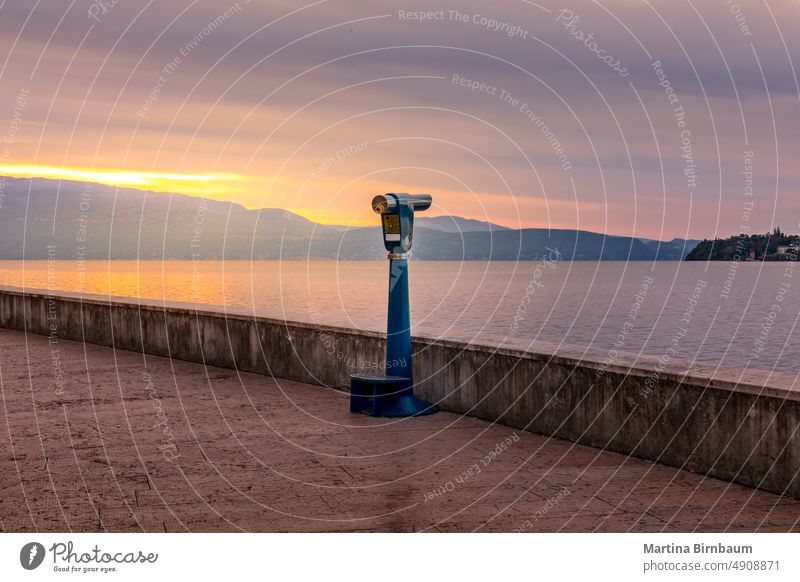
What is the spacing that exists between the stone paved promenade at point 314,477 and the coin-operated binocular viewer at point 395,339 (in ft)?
0.70

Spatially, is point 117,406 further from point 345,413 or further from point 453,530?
point 453,530

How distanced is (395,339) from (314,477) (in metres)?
2.48

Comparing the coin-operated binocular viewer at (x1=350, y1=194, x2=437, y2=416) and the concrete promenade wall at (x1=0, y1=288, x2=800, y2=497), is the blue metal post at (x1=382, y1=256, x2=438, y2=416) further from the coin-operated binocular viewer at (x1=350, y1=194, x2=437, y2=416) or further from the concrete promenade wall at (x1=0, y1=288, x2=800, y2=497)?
the concrete promenade wall at (x1=0, y1=288, x2=800, y2=497)

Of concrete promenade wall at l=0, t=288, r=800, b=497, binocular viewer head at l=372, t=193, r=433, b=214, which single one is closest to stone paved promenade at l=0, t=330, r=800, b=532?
concrete promenade wall at l=0, t=288, r=800, b=497

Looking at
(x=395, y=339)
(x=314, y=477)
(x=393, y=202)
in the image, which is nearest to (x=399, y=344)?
(x=395, y=339)

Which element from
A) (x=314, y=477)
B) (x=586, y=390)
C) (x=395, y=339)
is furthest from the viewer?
(x=395, y=339)

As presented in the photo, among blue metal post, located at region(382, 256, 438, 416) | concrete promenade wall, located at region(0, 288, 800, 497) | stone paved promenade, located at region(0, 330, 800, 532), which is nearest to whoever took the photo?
stone paved promenade, located at region(0, 330, 800, 532)

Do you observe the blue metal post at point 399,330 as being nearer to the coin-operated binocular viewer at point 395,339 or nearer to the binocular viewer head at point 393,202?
the coin-operated binocular viewer at point 395,339

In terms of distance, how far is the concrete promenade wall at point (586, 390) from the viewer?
588cm

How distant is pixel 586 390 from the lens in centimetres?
718

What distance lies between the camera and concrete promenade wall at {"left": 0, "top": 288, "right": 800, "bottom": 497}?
5879 mm

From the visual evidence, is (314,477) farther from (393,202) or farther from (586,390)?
(393,202)

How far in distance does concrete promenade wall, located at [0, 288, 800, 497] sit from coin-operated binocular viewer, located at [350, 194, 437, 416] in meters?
0.43

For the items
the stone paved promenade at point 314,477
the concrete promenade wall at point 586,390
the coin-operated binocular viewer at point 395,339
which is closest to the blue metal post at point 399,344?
the coin-operated binocular viewer at point 395,339
